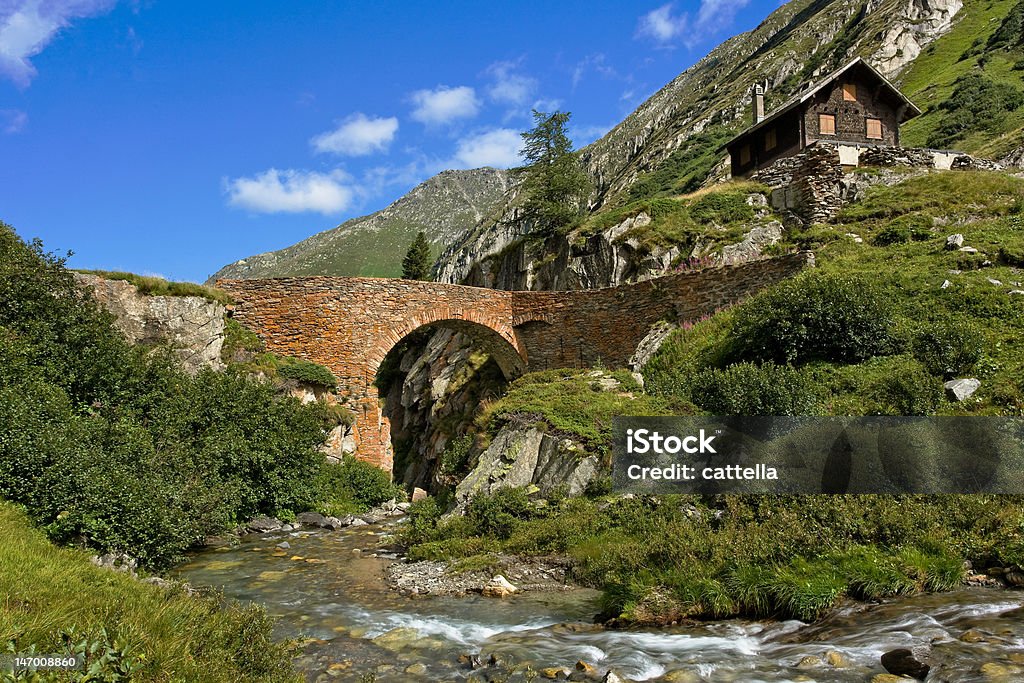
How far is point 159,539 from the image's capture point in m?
10.1

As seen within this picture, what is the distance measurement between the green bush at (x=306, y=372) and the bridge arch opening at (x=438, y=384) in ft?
4.80

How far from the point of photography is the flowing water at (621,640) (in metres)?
5.63

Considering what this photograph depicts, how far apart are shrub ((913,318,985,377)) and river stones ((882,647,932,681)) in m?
7.40

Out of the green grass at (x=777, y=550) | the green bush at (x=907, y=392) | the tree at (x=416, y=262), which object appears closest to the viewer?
the green grass at (x=777, y=550)

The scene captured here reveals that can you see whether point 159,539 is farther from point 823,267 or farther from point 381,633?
point 823,267

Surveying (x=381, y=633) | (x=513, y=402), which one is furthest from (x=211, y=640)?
(x=513, y=402)

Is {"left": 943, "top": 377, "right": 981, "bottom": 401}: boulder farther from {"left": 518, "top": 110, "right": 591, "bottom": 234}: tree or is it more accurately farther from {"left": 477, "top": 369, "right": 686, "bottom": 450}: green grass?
{"left": 518, "top": 110, "right": 591, "bottom": 234}: tree

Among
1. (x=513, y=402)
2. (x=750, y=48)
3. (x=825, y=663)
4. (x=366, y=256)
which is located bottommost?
(x=825, y=663)

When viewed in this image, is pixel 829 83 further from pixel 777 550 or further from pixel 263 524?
pixel 263 524

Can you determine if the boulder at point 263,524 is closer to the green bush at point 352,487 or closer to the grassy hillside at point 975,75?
the green bush at point 352,487

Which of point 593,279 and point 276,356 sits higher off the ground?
point 593,279

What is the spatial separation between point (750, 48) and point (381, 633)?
130 m

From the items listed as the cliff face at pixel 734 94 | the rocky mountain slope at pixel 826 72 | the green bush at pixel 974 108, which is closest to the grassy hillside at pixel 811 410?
the rocky mountain slope at pixel 826 72

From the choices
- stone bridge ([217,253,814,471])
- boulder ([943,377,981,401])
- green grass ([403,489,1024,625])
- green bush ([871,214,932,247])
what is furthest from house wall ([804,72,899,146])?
green grass ([403,489,1024,625])
